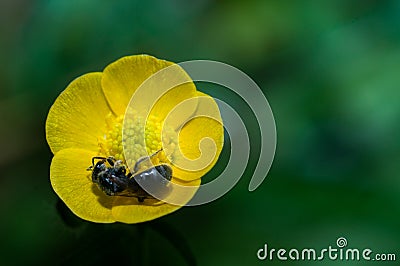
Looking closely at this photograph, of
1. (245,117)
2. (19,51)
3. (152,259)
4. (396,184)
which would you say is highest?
(19,51)

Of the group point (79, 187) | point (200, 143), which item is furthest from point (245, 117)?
point (79, 187)

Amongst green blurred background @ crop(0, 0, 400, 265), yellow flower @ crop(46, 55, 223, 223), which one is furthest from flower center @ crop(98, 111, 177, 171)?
green blurred background @ crop(0, 0, 400, 265)

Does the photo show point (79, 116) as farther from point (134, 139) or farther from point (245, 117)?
point (245, 117)

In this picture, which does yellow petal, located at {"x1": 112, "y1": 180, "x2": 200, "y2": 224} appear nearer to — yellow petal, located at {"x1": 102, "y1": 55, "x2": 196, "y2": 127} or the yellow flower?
the yellow flower

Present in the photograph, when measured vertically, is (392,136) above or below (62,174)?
above

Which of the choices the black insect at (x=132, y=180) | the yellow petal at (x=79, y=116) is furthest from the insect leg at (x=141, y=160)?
the yellow petal at (x=79, y=116)

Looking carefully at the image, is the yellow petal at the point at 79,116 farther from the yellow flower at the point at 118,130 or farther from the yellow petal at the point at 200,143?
the yellow petal at the point at 200,143

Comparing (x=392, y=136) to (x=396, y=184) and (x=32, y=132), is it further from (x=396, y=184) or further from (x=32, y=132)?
(x=32, y=132)

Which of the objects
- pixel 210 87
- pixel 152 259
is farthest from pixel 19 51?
pixel 152 259
